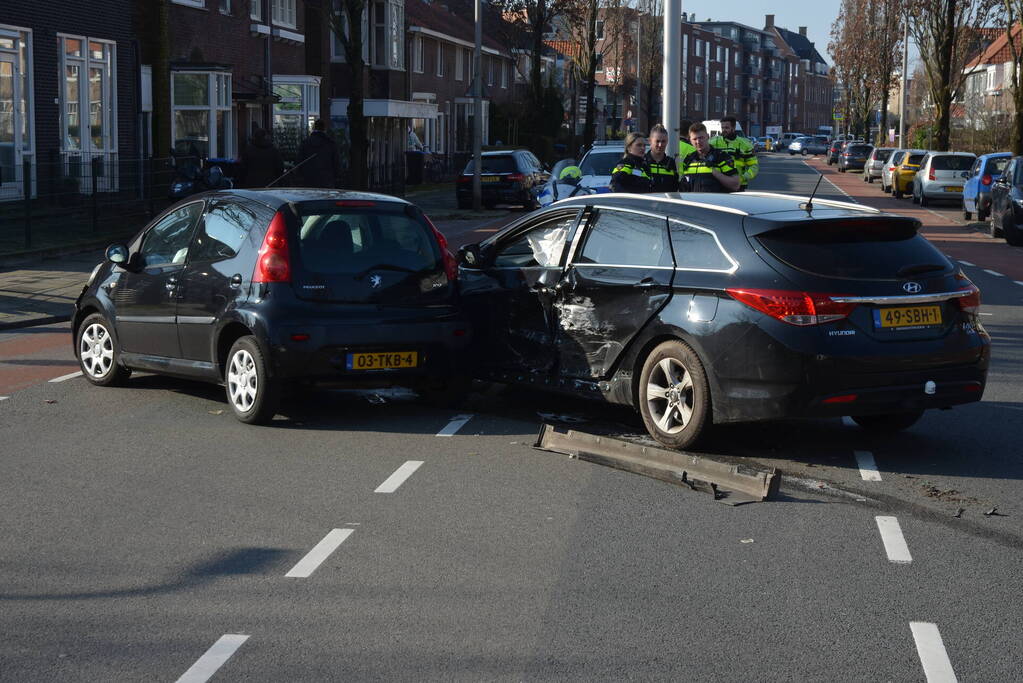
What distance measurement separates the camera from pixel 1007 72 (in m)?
89.1

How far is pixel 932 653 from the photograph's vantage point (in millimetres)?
4727

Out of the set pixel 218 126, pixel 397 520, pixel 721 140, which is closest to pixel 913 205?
pixel 218 126

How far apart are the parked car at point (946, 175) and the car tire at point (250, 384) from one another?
108 ft

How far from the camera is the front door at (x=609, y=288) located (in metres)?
8.22

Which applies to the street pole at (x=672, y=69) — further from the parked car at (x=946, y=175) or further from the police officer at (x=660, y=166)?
the parked car at (x=946, y=175)

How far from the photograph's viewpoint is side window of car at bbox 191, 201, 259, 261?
918 centimetres

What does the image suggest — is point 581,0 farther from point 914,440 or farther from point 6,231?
point 914,440

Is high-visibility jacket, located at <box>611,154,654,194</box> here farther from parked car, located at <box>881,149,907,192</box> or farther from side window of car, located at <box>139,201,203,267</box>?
parked car, located at <box>881,149,907,192</box>

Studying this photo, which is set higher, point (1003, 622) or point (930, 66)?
point (930, 66)

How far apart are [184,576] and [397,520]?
3.95ft

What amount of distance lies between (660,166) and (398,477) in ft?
23.4

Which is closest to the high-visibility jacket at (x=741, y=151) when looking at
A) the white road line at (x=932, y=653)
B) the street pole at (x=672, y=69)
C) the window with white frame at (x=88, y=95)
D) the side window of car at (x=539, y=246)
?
the street pole at (x=672, y=69)

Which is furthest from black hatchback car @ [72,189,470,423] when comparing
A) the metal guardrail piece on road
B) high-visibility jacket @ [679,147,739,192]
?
high-visibility jacket @ [679,147,739,192]

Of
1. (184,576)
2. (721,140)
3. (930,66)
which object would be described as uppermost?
(930,66)
